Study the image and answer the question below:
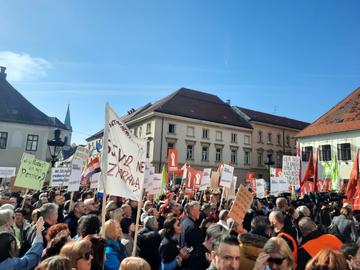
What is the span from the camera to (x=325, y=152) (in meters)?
34.4

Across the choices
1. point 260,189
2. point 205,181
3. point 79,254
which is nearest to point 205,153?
point 205,181

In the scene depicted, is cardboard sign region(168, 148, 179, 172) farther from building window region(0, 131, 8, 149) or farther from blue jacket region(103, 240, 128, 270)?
building window region(0, 131, 8, 149)

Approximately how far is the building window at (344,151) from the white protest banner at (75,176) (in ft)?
102

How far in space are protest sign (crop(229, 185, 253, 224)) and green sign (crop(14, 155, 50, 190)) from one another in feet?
21.2

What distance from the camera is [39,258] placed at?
3.60m

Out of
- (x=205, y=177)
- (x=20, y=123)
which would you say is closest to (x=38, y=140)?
(x=20, y=123)

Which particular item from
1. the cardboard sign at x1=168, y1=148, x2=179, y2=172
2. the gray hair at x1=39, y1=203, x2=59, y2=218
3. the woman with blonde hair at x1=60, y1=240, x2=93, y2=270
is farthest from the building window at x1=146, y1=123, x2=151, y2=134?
the woman with blonde hair at x1=60, y1=240, x2=93, y2=270

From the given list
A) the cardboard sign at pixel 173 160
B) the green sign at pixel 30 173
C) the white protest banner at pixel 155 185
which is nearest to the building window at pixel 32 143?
the cardboard sign at pixel 173 160

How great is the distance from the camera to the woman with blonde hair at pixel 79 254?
2.82 m

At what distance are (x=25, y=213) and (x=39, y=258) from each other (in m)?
3.71

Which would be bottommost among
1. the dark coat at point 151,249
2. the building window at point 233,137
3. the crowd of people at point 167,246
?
the dark coat at point 151,249

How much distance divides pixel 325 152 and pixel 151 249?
3447 cm

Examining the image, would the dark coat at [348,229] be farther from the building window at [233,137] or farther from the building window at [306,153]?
the building window at [233,137]

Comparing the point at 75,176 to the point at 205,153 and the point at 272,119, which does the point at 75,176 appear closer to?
the point at 205,153
